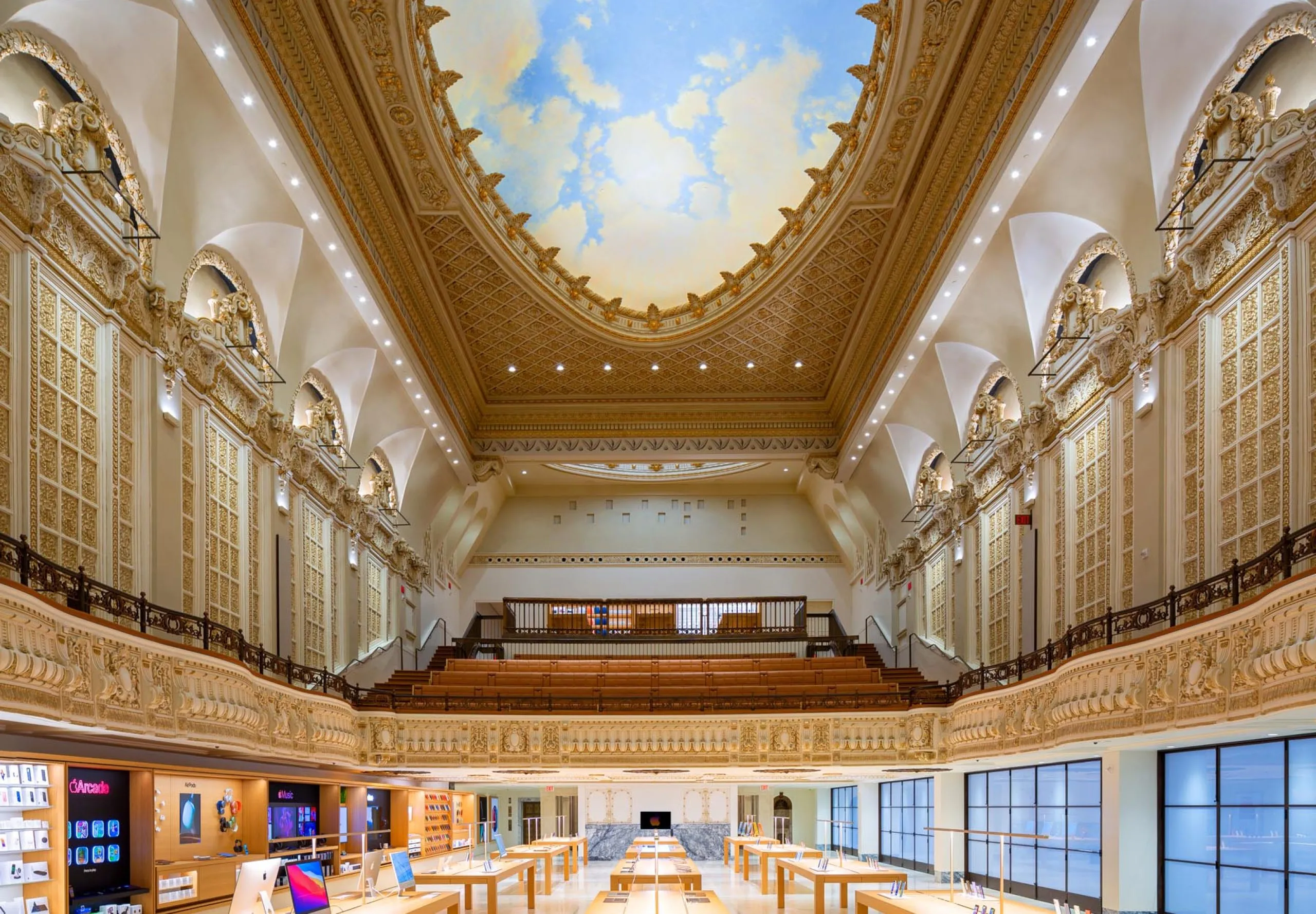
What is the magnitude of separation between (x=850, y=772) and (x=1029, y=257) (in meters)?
10.5

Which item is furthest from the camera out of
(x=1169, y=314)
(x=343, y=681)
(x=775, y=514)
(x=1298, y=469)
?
(x=775, y=514)

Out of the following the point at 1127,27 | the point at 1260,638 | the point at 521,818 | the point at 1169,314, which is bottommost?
the point at 521,818

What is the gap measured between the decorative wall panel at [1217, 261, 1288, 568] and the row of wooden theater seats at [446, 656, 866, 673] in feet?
41.2

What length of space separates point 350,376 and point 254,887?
1472cm

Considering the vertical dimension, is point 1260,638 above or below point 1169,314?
below

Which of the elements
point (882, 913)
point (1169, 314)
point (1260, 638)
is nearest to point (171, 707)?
point (882, 913)

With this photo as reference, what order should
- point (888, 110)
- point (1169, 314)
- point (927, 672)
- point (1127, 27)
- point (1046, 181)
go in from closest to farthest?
point (1127, 27)
point (1169, 314)
point (1046, 181)
point (888, 110)
point (927, 672)

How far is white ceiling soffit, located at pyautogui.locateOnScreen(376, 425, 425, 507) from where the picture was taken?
26.6 metres

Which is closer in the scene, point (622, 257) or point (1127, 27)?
point (1127, 27)

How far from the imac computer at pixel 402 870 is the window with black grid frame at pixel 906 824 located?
44.5ft

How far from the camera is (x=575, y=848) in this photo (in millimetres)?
28906

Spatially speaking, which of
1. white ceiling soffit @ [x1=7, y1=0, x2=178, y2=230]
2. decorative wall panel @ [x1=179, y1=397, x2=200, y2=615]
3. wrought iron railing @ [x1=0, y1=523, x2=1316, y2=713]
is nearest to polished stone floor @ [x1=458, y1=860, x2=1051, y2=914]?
wrought iron railing @ [x1=0, y1=523, x2=1316, y2=713]

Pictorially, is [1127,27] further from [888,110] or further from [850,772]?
[850,772]

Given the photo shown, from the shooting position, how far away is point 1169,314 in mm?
14430
